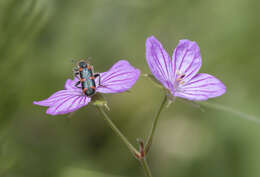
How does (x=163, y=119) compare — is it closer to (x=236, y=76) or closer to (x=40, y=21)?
(x=236, y=76)

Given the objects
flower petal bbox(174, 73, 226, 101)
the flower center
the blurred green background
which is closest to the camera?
flower petal bbox(174, 73, 226, 101)

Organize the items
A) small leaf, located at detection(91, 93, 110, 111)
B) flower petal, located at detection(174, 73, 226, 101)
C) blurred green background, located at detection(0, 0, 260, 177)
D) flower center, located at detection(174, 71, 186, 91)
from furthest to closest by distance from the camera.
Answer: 1. blurred green background, located at detection(0, 0, 260, 177)
2. flower center, located at detection(174, 71, 186, 91)
3. flower petal, located at detection(174, 73, 226, 101)
4. small leaf, located at detection(91, 93, 110, 111)

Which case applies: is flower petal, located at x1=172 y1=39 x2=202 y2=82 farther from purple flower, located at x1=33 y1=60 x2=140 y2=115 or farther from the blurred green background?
the blurred green background

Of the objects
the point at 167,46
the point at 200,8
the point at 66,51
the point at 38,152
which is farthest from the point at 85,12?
the point at 38,152

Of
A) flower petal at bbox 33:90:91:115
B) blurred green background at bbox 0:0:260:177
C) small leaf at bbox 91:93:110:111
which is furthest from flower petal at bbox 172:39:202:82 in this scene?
A: blurred green background at bbox 0:0:260:177

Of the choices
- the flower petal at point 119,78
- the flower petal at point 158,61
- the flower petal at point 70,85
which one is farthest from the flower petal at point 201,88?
the flower petal at point 70,85

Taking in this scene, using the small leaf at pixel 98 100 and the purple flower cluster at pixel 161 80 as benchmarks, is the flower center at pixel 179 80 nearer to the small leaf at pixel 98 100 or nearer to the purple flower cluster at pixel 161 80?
the purple flower cluster at pixel 161 80
